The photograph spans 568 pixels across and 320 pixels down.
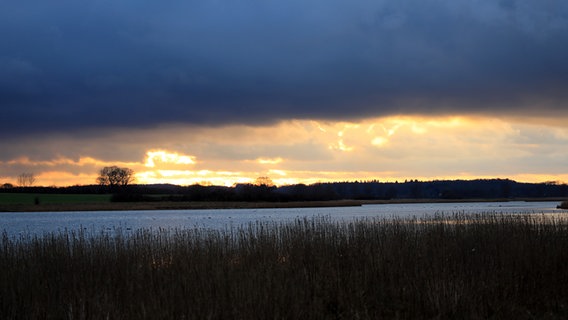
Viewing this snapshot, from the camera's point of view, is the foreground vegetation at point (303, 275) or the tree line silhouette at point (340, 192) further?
the tree line silhouette at point (340, 192)

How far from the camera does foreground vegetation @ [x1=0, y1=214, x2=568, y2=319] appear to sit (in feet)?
31.5

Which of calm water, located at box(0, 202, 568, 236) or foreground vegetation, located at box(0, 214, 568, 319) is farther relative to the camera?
calm water, located at box(0, 202, 568, 236)

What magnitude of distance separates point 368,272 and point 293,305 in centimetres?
255

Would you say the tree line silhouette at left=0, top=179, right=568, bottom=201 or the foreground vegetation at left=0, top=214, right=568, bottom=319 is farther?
the tree line silhouette at left=0, top=179, right=568, bottom=201

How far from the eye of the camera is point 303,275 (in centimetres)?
1110

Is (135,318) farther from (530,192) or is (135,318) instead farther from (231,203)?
(530,192)

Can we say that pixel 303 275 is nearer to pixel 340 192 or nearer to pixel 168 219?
pixel 168 219

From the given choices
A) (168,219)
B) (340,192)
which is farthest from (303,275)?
(340,192)

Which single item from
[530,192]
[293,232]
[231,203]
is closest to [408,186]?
[530,192]

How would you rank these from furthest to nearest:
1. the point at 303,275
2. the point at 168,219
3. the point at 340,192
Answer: the point at 340,192 < the point at 168,219 < the point at 303,275

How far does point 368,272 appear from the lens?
11.6 meters

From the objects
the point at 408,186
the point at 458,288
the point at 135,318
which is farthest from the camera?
the point at 408,186

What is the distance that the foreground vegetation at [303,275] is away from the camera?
960cm

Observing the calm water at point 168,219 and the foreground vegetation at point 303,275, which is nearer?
the foreground vegetation at point 303,275
